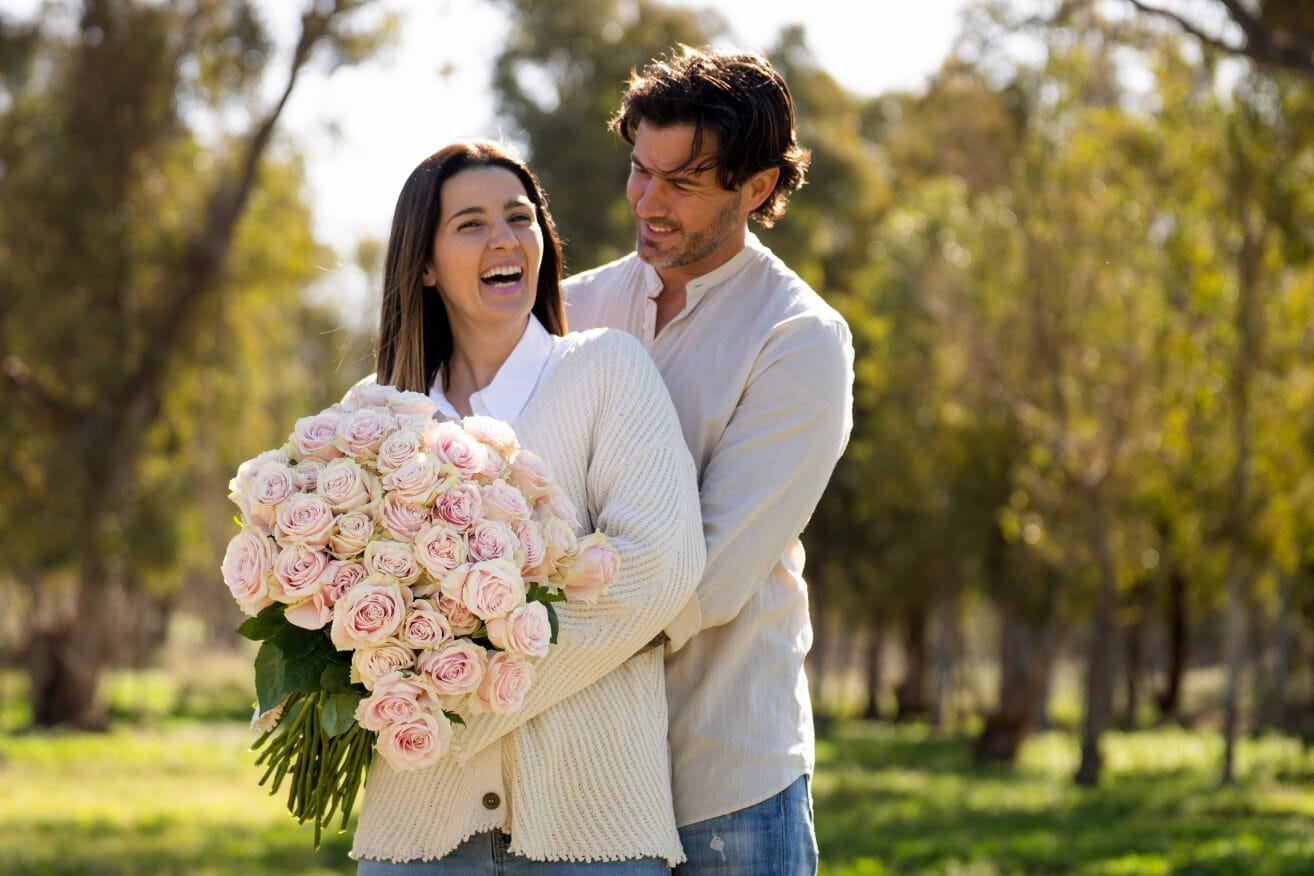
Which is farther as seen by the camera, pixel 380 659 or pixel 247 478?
pixel 247 478

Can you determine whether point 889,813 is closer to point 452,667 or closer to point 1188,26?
point 1188,26

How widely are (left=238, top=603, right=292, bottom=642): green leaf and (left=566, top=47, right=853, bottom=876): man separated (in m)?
0.87

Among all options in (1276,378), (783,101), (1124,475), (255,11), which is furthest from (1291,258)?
(255,11)

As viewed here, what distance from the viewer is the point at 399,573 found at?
296 centimetres

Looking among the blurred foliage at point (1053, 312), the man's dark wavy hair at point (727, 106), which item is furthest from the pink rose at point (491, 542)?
the blurred foliage at point (1053, 312)

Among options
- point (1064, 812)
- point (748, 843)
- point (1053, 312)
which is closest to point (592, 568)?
point (748, 843)

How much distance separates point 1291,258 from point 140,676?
27926mm

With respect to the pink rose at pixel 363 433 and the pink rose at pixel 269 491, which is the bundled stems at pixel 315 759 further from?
the pink rose at pixel 363 433

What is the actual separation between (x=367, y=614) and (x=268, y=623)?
28 cm

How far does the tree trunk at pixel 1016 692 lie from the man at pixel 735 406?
18.4 m

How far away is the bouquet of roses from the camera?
9.66ft

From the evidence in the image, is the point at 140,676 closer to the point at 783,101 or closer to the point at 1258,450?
the point at 1258,450

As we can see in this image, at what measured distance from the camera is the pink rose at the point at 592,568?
3.14 metres

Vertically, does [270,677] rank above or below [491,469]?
below
